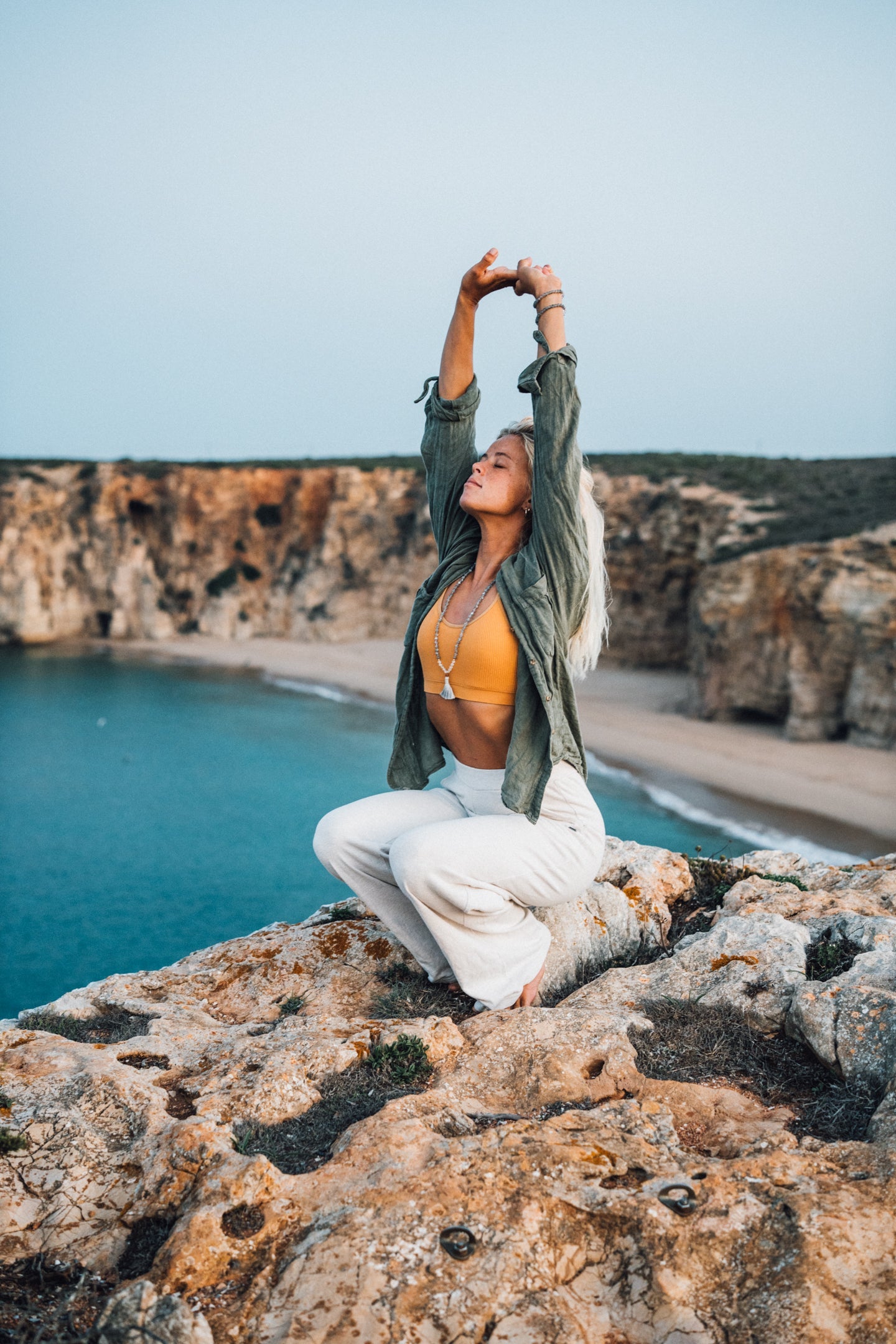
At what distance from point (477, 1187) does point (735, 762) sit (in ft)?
62.7

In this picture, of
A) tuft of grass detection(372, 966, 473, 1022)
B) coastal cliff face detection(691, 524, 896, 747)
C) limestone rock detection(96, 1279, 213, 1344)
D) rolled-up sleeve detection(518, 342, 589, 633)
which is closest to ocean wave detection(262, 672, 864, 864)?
coastal cliff face detection(691, 524, 896, 747)

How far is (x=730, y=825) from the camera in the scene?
16734 mm

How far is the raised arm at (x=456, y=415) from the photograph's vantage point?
10.7 feet

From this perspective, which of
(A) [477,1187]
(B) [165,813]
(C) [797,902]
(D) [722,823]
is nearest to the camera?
(A) [477,1187]

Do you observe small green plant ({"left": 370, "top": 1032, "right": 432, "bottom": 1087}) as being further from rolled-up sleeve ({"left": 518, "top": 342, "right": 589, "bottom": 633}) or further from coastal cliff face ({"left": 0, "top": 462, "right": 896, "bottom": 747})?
coastal cliff face ({"left": 0, "top": 462, "right": 896, "bottom": 747})

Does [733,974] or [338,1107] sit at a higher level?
[733,974]

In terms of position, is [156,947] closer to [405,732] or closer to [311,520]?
[405,732]

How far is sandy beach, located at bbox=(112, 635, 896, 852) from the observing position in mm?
16688

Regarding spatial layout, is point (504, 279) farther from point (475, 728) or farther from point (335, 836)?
point (335, 836)

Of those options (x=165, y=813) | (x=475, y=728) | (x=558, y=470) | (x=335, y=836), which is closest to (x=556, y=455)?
(x=558, y=470)

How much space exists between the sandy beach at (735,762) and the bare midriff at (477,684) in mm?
13807

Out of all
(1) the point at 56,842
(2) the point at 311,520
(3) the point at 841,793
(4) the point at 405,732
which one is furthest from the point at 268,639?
(4) the point at 405,732

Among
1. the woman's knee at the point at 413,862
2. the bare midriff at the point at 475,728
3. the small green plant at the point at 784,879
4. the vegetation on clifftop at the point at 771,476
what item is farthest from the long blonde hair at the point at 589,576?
the vegetation on clifftop at the point at 771,476

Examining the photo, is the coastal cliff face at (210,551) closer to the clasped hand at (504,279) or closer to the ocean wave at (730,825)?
the ocean wave at (730,825)
